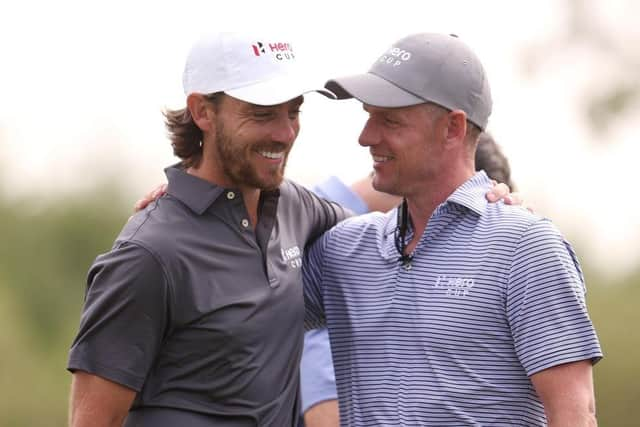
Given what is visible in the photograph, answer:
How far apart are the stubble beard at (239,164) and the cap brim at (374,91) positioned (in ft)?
0.90

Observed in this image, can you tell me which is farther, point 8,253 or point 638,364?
point 8,253

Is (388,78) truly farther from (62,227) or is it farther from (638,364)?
(62,227)

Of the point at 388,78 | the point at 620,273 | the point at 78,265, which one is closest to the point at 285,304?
the point at 388,78

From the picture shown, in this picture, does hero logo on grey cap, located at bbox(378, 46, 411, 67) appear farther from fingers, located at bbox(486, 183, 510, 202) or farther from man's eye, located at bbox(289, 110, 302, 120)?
fingers, located at bbox(486, 183, 510, 202)

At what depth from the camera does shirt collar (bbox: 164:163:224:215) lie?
399 centimetres

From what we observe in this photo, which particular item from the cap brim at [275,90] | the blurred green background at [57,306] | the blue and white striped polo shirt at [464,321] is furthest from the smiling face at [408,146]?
the blurred green background at [57,306]

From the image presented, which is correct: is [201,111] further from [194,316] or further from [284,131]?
[194,316]

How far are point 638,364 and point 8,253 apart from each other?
17.9 ft

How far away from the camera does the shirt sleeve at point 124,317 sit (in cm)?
377

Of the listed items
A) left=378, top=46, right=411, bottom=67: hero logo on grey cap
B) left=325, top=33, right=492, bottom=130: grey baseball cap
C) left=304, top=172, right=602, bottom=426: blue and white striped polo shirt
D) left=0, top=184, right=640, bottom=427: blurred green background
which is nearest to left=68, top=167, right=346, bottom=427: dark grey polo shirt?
left=304, top=172, right=602, bottom=426: blue and white striped polo shirt

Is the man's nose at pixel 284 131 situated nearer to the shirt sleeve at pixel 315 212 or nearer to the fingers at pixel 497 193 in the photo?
the shirt sleeve at pixel 315 212

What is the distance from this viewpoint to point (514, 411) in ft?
12.5

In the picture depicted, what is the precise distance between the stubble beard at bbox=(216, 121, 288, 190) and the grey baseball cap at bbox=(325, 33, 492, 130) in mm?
324

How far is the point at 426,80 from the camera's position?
161 inches
